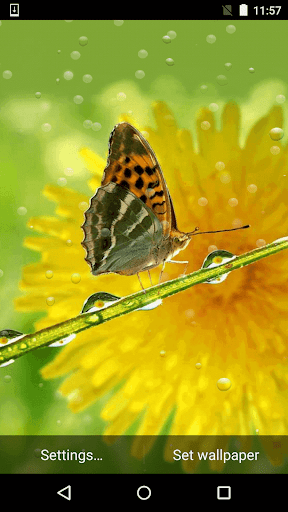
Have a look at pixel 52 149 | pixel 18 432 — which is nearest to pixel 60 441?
pixel 18 432

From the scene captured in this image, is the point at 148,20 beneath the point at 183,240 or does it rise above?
above

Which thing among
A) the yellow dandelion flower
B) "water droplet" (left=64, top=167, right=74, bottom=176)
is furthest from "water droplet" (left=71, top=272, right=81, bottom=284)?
"water droplet" (left=64, top=167, right=74, bottom=176)

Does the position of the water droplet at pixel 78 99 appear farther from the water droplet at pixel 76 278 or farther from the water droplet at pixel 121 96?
the water droplet at pixel 76 278

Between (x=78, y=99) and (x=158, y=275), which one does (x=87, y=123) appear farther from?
(x=158, y=275)

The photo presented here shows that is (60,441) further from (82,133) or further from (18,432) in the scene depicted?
(82,133)

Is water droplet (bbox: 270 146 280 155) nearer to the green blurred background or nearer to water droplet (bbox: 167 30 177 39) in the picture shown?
the green blurred background
